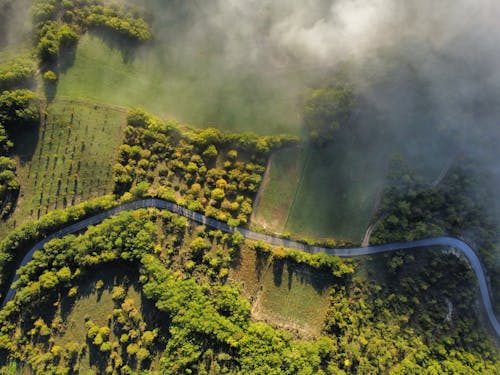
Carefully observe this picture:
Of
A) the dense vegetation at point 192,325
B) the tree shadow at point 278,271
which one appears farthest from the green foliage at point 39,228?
the tree shadow at point 278,271

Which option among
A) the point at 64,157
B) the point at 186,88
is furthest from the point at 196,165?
the point at 64,157

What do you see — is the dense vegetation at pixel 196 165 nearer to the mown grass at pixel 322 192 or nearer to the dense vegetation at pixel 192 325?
the mown grass at pixel 322 192

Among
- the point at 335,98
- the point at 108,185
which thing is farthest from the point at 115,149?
the point at 335,98

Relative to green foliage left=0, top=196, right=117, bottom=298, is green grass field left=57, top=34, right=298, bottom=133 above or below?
above

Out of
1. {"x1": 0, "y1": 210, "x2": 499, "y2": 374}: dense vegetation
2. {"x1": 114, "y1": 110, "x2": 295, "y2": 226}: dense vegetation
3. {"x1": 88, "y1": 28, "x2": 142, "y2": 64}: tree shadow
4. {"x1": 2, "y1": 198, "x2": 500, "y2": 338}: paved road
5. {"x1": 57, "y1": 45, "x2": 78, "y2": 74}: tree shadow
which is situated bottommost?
{"x1": 0, "y1": 210, "x2": 499, "y2": 374}: dense vegetation

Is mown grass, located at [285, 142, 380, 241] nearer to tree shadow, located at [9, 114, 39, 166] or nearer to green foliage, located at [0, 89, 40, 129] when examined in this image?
tree shadow, located at [9, 114, 39, 166]

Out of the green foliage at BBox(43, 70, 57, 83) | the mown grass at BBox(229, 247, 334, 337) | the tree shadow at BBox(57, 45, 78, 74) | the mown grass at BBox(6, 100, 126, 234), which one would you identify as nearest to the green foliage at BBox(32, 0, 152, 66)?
the tree shadow at BBox(57, 45, 78, 74)
